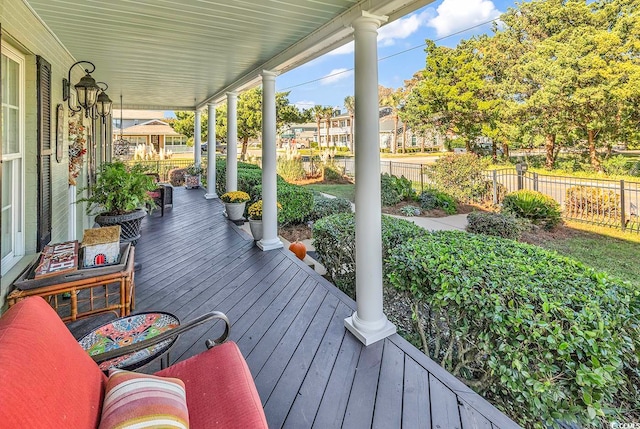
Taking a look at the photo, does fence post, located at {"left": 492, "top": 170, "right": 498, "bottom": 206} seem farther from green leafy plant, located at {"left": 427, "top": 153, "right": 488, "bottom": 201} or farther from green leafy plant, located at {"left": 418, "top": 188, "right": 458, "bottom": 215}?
green leafy plant, located at {"left": 418, "top": 188, "right": 458, "bottom": 215}

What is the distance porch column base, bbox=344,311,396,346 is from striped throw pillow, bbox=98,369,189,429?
1.46 m

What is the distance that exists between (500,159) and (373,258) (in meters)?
17.4

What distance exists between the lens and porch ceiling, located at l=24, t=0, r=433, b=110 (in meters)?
2.66

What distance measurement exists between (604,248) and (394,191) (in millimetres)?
4938

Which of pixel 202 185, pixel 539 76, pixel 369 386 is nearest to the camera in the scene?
pixel 369 386

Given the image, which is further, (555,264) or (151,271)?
(151,271)

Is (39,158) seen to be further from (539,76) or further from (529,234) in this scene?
(539,76)

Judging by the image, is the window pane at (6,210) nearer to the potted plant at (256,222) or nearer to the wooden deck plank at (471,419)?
the potted plant at (256,222)

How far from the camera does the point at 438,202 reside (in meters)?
8.70

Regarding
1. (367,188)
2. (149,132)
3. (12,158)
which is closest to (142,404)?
(367,188)

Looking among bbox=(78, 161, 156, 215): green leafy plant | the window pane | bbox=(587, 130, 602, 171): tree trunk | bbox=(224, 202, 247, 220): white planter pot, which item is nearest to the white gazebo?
the window pane

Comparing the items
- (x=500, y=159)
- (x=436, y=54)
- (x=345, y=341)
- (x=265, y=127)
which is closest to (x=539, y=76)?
(x=436, y=54)

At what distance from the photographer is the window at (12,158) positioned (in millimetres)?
2527

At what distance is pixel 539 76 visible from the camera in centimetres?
1178
